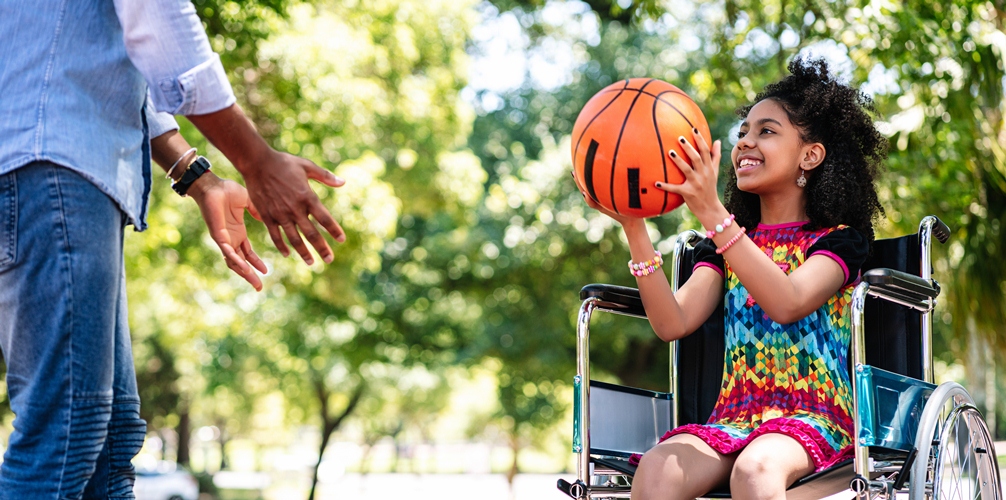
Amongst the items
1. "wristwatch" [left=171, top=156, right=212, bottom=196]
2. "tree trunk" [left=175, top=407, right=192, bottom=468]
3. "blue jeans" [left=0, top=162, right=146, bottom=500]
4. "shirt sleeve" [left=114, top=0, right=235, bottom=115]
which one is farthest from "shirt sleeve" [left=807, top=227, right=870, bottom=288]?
"tree trunk" [left=175, top=407, right=192, bottom=468]

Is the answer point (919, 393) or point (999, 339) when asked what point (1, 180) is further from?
point (999, 339)

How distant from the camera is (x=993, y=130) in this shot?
7750 millimetres

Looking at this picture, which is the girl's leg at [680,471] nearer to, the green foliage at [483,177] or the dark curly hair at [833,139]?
the dark curly hair at [833,139]

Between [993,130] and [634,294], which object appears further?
[993,130]

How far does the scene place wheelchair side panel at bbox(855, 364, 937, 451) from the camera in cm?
243

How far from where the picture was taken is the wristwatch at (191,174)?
2.19 meters

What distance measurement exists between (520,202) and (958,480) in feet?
37.2

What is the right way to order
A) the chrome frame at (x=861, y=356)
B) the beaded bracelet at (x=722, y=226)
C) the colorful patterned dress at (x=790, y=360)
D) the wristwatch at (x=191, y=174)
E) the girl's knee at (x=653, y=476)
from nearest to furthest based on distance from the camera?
1. the wristwatch at (x=191, y=174)
2. the chrome frame at (x=861, y=356)
3. the girl's knee at (x=653, y=476)
4. the beaded bracelet at (x=722, y=226)
5. the colorful patterned dress at (x=790, y=360)

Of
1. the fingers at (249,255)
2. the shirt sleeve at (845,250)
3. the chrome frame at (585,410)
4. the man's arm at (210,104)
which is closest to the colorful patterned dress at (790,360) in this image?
the shirt sleeve at (845,250)

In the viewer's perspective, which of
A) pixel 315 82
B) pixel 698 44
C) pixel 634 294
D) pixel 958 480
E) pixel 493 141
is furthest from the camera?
pixel 493 141

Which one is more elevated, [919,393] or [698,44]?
[698,44]

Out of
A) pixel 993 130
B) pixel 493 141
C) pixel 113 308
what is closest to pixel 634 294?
pixel 113 308

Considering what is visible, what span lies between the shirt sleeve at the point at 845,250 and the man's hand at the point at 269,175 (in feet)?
5.05

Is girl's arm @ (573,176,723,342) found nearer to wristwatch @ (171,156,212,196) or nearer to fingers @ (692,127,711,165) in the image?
fingers @ (692,127,711,165)
